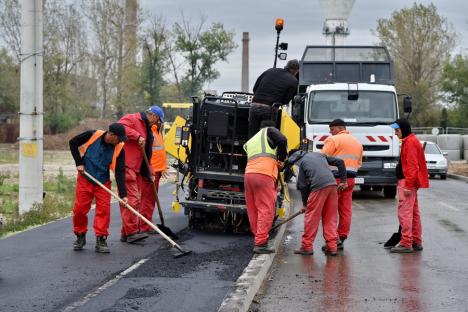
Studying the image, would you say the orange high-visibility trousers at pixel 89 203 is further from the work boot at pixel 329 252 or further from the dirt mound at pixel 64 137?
the dirt mound at pixel 64 137

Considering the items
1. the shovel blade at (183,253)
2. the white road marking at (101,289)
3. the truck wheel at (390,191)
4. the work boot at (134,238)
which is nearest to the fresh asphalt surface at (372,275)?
the shovel blade at (183,253)

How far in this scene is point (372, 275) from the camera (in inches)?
376

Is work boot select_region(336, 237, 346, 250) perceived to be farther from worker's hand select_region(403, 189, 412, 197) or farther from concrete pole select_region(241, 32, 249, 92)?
concrete pole select_region(241, 32, 249, 92)

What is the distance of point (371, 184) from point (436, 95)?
47.2 metres

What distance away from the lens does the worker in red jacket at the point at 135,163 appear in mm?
11701

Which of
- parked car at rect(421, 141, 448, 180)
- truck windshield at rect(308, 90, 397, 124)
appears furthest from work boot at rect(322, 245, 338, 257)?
parked car at rect(421, 141, 448, 180)

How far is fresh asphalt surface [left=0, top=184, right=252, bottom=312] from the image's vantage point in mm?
7676

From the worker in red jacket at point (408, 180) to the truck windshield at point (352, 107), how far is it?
8557 millimetres

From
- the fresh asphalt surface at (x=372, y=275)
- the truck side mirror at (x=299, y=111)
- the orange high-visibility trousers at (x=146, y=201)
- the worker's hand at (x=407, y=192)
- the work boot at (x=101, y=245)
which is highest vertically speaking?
the truck side mirror at (x=299, y=111)

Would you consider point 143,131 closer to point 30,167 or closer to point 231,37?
point 30,167

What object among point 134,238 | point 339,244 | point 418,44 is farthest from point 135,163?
point 418,44

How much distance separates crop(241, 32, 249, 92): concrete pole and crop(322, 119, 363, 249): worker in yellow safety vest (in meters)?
42.2

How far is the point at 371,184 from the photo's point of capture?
19875mm

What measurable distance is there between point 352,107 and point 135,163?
923 cm
